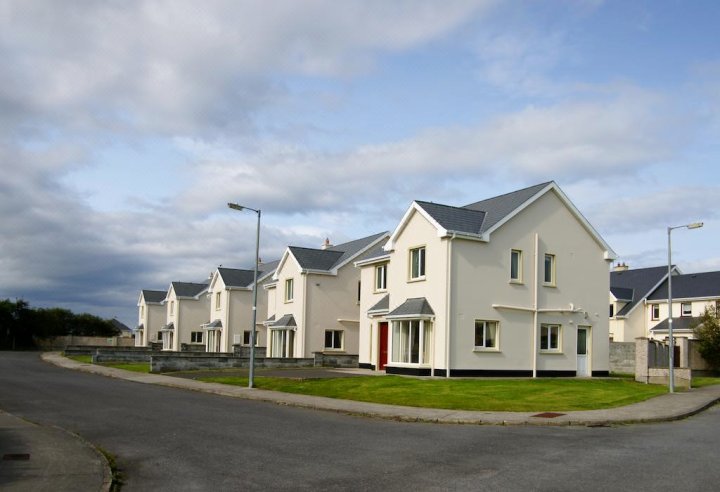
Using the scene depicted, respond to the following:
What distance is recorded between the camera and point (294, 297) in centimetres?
4866

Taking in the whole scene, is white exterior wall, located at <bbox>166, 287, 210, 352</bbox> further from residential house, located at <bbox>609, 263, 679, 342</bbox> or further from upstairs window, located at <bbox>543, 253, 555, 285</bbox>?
upstairs window, located at <bbox>543, 253, 555, 285</bbox>

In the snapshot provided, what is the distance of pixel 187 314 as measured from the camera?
73125 millimetres

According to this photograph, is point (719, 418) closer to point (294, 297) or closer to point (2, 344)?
point (294, 297)

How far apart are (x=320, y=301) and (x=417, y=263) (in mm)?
14302

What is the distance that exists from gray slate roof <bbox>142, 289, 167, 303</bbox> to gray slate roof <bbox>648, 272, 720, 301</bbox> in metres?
55.9

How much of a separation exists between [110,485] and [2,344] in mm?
81303

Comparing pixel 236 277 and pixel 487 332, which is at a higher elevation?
pixel 236 277

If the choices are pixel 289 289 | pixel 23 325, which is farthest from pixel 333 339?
pixel 23 325

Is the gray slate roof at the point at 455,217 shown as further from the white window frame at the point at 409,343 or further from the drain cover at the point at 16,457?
the drain cover at the point at 16,457

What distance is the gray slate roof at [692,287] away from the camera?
181ft

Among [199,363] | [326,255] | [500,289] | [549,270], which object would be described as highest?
[326,255]

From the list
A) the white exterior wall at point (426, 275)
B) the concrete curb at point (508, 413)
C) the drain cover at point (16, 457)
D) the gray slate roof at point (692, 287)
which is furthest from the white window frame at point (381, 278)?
the drain cover at point (16, 457)

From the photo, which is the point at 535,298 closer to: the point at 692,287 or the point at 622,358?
the point at 622,358

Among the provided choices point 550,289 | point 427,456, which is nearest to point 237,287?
point 550,289
